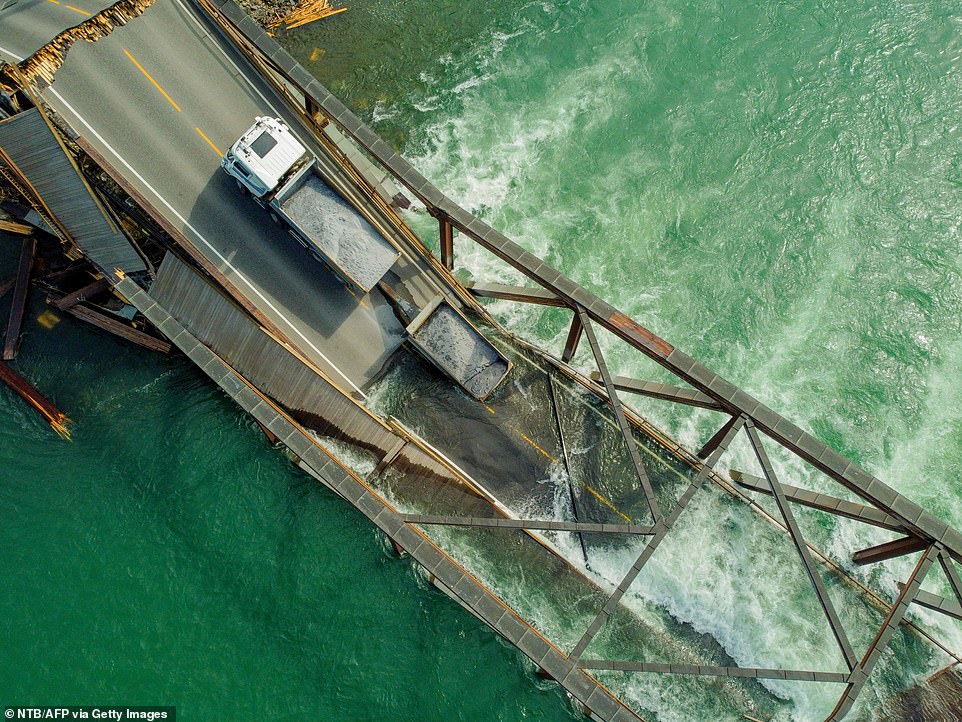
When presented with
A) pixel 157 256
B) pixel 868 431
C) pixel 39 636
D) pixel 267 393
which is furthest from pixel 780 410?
pixel 39 636

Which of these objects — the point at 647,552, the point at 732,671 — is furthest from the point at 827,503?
the point at 647,552

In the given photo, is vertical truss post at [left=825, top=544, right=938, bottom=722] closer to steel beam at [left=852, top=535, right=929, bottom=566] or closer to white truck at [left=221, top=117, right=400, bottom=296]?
steel beam at [left=852, top=535, right=929, bottom=566]

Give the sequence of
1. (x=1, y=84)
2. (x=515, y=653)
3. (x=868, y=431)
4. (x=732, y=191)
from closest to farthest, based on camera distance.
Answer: (x=1, y=84) < (x=515, y=653) < (x=868, y=431) < (x=732, y=191)

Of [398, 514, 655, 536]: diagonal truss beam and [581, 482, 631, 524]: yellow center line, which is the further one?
[581, 482, 631, 524]: yellow center line

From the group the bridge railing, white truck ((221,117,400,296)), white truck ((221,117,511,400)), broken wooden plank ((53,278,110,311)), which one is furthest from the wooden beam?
broken wooden plank ((53,278,110,311))

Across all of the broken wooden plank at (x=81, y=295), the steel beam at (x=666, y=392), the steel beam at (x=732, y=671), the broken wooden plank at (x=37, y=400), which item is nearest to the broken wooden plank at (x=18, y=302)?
the broken wooden plank at (x=37, y=400)

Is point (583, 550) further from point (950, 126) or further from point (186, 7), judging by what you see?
point (950, 126)

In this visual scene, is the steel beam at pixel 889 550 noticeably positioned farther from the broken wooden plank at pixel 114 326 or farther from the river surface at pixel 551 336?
the broken wooden plank at pixel 114 326
